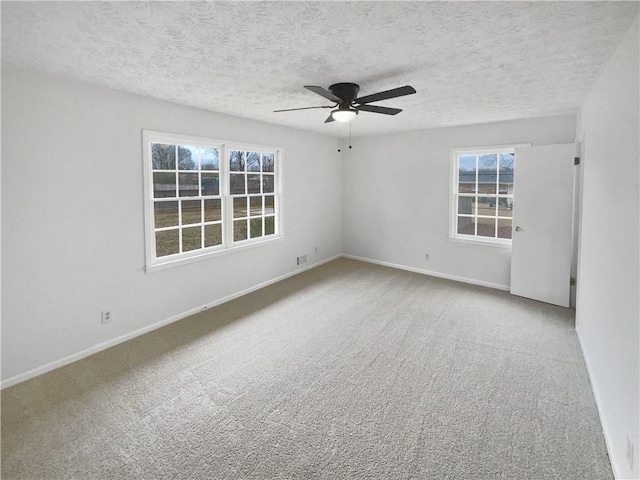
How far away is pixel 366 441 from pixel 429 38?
2.57 m

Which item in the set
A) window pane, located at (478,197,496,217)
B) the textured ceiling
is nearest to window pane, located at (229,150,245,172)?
the textured ceiling

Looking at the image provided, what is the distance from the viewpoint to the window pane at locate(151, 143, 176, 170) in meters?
3.83

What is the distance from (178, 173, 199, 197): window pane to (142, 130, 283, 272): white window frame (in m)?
0.09

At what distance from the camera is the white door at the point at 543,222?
419 centimetres

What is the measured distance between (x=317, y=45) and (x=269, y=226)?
11.3 feet

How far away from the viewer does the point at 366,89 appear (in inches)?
126

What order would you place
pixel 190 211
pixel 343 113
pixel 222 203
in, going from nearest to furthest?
pixel 343 113
pixel 190 211
pixel 222 203

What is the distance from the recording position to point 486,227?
17.4ft

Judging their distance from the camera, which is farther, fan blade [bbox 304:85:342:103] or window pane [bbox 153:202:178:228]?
window pane [bbox 153:202:178:228]

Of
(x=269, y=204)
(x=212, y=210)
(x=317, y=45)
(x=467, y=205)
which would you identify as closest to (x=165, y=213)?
(x=212, y=210)

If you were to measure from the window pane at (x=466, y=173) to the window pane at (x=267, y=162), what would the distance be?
303 centimetres

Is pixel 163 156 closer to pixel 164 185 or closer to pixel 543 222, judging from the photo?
pixel 164 185

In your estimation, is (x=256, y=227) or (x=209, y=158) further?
(x=256, y=227)

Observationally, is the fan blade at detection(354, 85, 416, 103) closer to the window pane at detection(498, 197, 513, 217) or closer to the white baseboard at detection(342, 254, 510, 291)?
the window pane at detection(498, 197, 513, 217)
